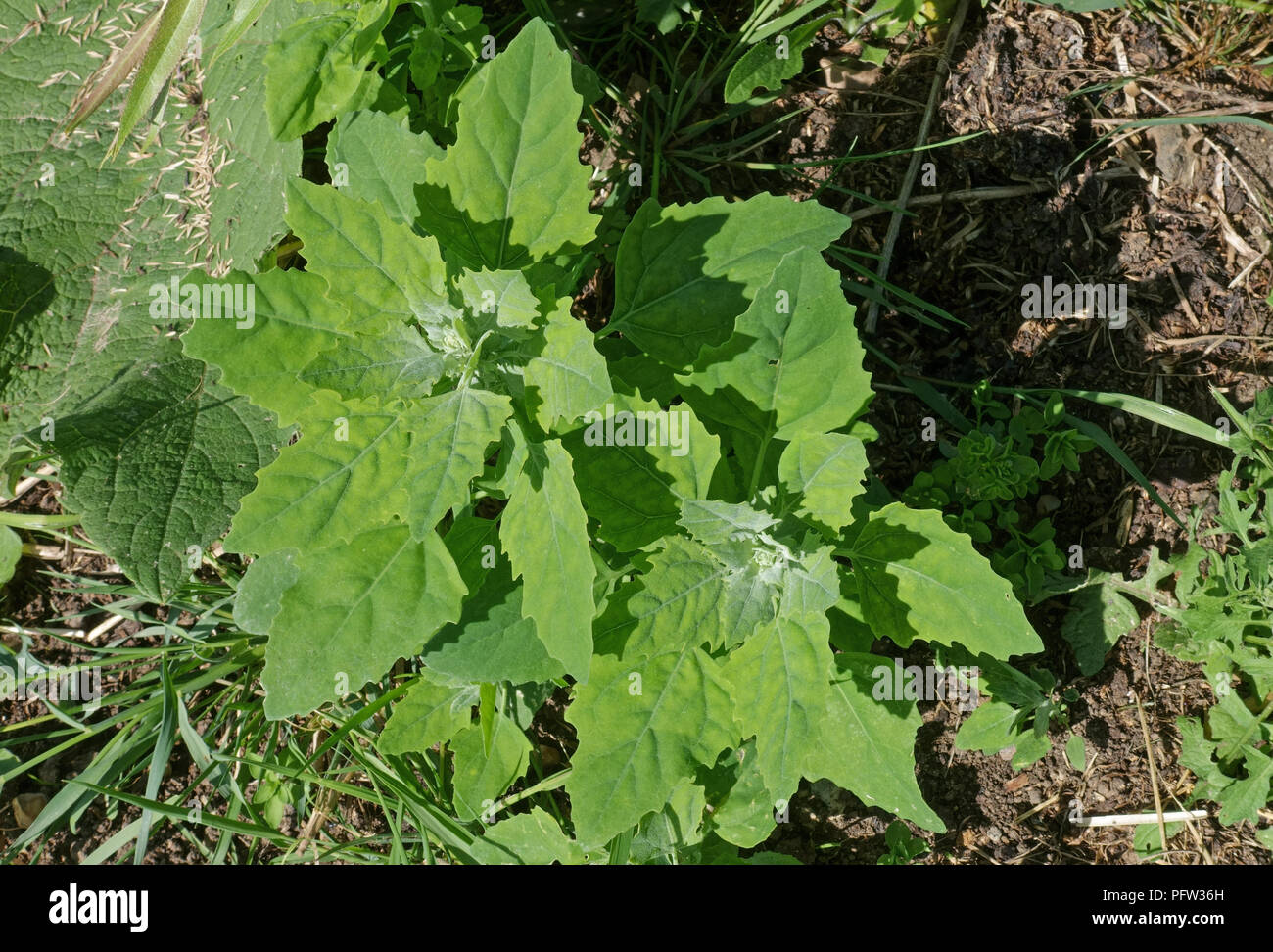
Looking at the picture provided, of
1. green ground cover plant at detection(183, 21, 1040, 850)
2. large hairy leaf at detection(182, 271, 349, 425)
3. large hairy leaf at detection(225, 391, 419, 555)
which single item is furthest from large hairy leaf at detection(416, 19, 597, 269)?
large hairy leaf at detection(225, 391, 419, 555)

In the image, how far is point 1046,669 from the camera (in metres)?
3.47

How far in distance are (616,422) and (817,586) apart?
65 centimetres

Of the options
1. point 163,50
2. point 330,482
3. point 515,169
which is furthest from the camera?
point 163,50

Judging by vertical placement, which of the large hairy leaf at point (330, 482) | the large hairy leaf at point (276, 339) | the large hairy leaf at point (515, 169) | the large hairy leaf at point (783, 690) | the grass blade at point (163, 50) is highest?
the grass blade at point (163, 50)

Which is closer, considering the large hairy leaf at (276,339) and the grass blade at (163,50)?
the large hairy leaf at (276,339)

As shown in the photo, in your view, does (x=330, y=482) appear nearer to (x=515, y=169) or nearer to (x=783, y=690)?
(x=515, y=169)

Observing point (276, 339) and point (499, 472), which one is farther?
point (499, 472)

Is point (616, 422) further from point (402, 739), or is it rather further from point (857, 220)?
point (857, 220)

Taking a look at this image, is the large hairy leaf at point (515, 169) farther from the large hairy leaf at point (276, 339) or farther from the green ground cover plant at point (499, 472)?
the large hairy leaf at point (276, 339)

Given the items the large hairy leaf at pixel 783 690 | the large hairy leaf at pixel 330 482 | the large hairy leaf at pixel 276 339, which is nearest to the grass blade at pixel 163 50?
the large hairy leaf at pixel 276 339

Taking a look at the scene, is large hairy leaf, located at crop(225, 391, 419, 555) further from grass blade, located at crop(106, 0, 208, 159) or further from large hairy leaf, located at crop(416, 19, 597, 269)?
grass blade, located at crop(106, 0, 208, 159)

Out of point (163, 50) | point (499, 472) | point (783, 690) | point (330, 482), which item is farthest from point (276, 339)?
point (783, 690)
